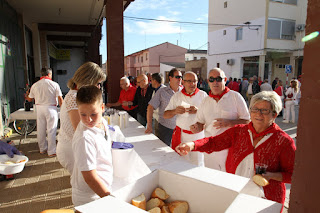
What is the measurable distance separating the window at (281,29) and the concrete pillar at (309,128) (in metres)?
20.4

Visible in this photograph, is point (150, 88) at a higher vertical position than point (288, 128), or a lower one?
higher

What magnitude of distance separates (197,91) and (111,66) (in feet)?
9.38

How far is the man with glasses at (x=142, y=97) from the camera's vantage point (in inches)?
180

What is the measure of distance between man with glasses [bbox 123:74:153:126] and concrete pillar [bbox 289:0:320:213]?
3.93 metres

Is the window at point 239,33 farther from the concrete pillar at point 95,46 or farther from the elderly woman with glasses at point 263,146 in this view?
the elderly woman with glasses at point 263,146

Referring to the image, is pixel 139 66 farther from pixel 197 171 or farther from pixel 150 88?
pixel 197 171

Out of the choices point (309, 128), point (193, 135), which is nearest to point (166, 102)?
Result: point (193, 135)

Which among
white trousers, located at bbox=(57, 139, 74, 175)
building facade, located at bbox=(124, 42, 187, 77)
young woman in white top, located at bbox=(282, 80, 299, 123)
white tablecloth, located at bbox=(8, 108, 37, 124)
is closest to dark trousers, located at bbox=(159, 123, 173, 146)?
white trousers, located at bbox=(57, 139, 74, 175)

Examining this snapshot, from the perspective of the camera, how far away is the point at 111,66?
5.37m

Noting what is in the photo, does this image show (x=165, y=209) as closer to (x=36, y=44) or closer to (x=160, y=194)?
(x=160, y=194)

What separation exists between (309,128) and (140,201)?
0.90 metres

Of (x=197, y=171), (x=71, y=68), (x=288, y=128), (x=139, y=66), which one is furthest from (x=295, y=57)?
(x=139, y=66)

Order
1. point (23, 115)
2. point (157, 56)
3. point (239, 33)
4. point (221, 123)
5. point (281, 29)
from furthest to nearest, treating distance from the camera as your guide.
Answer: point (157, 56) < point (239, 33) < point (281, 29) < point (23, 115) < point (221, 123)

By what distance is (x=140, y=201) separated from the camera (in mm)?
1226
